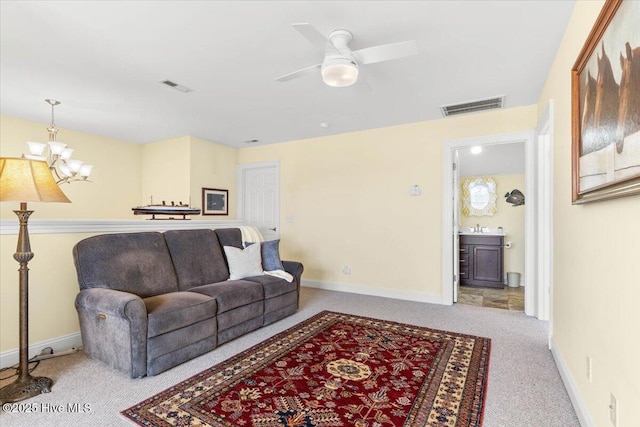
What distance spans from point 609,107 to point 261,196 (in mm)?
5171

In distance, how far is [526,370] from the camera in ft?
7.98

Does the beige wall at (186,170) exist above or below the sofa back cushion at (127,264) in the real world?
above

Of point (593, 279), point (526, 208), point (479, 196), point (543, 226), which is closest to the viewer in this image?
point (593, 279)

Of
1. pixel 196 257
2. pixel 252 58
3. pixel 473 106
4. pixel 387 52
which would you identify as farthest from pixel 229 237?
pixel 473 106

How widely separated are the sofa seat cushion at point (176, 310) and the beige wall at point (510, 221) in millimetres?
5242

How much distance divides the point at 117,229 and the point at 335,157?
3.21 metres

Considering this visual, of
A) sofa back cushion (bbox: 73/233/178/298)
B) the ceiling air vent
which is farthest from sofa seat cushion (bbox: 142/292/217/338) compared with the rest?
the ceiling air vent

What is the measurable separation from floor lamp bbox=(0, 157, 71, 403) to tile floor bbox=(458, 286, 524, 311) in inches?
176

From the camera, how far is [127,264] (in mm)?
2863

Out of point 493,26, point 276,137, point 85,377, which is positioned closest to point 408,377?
point 85,377

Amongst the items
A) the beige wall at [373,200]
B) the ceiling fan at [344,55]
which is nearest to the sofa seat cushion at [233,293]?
the ceiling fan at [344,55]

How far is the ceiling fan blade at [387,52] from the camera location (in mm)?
2055

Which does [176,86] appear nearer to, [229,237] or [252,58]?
[252,58]

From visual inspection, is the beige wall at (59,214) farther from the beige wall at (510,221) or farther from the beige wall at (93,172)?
the beige wall at (510,221)
